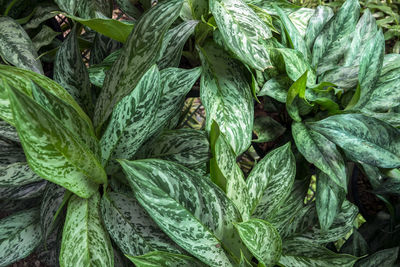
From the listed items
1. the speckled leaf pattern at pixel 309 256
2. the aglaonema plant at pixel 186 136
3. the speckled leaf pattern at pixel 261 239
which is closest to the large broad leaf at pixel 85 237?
the aglaonema plant at pixel 186 136

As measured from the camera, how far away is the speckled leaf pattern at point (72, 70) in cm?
69

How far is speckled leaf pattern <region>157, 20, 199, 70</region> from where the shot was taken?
70cm

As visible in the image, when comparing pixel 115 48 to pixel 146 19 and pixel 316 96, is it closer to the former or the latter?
pixel 146 19

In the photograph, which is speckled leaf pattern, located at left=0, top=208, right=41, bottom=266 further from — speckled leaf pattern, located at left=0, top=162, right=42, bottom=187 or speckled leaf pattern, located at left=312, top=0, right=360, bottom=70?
speckled leaf pattern, located at left=312, top=0, right=360, bottom=70

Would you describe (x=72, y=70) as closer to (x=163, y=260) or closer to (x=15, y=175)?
(x=15, y=175)

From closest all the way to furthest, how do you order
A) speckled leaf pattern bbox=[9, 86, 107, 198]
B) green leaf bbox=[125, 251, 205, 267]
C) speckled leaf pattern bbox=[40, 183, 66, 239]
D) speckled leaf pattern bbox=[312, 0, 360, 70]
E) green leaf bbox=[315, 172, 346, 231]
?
speckled leaf pattern bbox=[9, 86, 107, 198] < green leaf bbox=[125, 251, 205, 267] < speckled leaf pattern bbox=[40, 183, 66, 239] < green leaf bbox=[315, 172, 346, 231] < speckled leaf pattern bbox=[312, 0, 360, 70]

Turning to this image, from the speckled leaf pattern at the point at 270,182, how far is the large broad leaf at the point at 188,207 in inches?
3.5

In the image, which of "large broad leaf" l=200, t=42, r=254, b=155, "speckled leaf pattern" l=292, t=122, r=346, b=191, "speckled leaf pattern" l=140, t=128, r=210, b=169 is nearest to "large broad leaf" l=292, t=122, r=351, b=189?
"speckled leaf pattern" l=292, t=122, r=346, b=191

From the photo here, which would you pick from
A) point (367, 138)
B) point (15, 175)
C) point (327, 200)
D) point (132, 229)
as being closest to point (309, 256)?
point (327, 200)

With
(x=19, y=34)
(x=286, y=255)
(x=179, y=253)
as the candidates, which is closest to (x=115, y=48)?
(x=19, y=34)

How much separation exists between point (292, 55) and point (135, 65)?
Answer: 0.36 metres

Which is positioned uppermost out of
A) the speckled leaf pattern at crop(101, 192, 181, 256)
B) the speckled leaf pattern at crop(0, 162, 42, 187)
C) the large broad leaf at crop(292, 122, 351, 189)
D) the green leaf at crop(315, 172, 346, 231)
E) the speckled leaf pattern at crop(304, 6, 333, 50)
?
the speckled leaf pattern at crop(304, 6, 333, 50)

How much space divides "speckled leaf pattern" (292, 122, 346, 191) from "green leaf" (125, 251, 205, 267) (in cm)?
32

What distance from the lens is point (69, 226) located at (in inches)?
22.1
